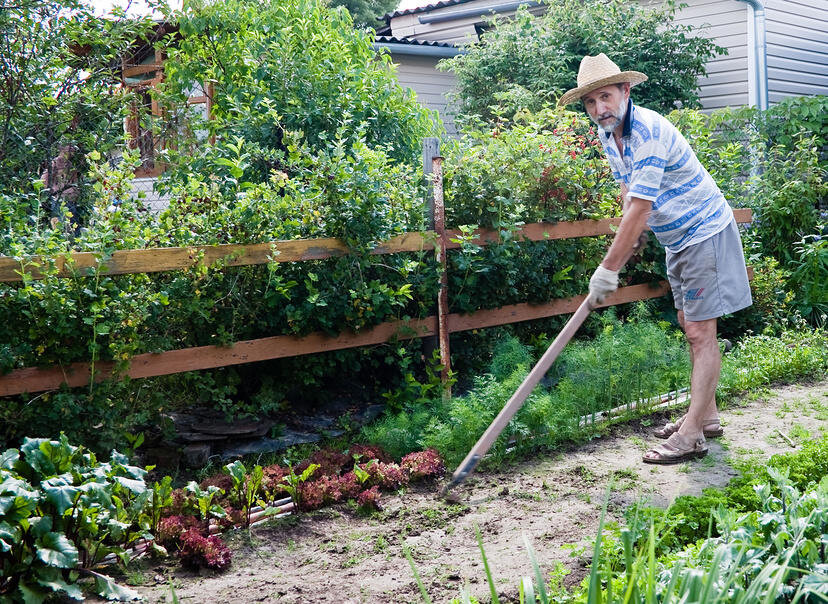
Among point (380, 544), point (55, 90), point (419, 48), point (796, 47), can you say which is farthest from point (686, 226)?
point (796, 47)

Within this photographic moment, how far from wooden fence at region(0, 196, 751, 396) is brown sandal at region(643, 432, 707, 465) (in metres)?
1.60

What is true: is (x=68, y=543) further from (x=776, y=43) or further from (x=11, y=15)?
(x=776, y=43)

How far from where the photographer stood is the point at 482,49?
40.1 feet

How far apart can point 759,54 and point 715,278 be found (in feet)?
29.1

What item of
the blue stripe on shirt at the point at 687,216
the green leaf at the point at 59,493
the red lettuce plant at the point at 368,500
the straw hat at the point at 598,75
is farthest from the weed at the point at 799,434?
the green leaf at the point at 59,493

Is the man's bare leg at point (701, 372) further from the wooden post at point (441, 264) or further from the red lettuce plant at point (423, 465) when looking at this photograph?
the wooden post at point (441, 264)

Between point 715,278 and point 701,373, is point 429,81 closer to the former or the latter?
point 715,278

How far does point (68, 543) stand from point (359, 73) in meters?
4.80

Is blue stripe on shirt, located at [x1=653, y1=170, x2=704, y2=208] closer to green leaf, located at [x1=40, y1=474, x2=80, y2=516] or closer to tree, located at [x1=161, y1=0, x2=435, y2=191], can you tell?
tree, located at [x1=161, y1=0, x2=435, y2=191]

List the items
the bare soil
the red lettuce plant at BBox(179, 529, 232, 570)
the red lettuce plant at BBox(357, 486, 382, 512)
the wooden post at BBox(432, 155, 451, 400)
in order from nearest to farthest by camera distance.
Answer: the bare soil
the red lettuce plant at BBox(179, 529, 232, 570)
the red lettuce plant at BBox(357, 486, 382, 512)
the wooden post at BBox(432, 155, 451, 400)

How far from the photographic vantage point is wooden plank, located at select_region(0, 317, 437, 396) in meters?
3.98

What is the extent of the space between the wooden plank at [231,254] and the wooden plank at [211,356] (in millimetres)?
472

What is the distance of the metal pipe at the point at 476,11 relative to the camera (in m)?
14.2

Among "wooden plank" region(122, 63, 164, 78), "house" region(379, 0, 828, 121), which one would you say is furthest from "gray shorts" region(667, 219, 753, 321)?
"house" region(379, 0, 828, 121)
